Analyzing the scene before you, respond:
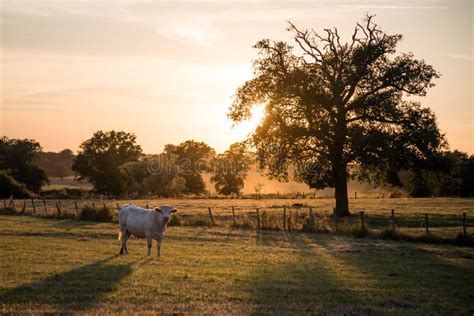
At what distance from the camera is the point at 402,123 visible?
4019 cm

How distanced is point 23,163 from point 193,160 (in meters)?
34.5

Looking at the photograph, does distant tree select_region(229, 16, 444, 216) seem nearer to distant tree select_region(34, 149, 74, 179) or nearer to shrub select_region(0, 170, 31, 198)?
shrub select_region(0, 170, 31, 198)

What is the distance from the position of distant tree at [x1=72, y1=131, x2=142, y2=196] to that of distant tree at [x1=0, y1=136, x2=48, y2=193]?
6.58m

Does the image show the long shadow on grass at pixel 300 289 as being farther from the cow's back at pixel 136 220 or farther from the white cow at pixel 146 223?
the cow's back at pixel 136 220

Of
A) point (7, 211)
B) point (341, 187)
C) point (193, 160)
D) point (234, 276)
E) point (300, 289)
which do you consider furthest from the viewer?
point (193, 160)

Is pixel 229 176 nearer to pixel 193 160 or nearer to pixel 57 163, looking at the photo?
pixel 193 160

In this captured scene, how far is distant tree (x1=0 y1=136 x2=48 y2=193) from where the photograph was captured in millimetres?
88250

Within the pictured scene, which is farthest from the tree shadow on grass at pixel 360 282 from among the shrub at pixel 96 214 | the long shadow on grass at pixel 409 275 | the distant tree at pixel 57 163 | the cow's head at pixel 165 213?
the distant tree at pixel 57 163

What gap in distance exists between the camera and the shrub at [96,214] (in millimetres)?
39678

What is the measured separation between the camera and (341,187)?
4275 cm

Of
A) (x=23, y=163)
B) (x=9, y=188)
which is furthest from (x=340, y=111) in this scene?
(x=23, y=163)

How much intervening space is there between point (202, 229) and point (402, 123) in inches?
652

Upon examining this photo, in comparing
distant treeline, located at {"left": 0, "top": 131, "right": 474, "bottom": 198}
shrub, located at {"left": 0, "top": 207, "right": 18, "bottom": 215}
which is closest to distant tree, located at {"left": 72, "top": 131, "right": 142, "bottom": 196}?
distant treeline, located at {"left": 0, "top": 131, "right": 474, "bottom": 198}

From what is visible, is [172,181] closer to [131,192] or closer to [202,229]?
[131,192]
